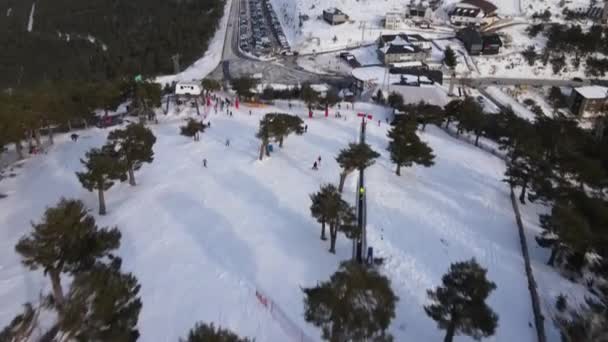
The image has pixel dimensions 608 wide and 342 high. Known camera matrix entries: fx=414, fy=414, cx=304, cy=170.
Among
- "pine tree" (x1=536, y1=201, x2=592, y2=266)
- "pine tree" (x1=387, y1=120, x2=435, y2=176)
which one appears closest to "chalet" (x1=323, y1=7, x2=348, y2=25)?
"pine tree" (x1=387, y1=120, x2=435, y2=176)

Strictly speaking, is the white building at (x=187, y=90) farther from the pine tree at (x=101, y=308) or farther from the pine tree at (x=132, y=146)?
the pine tree at (x=101, y=308)

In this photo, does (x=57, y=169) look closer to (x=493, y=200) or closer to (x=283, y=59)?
(x=493, y=200)

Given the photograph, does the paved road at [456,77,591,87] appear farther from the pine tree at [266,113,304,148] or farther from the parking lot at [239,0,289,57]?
the pine tree at [266,113,304,148]

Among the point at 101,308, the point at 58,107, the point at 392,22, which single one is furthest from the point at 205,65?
the point at 101,308

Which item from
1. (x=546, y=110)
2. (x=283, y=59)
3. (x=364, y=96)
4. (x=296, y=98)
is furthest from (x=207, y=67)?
(x=546, y=110)

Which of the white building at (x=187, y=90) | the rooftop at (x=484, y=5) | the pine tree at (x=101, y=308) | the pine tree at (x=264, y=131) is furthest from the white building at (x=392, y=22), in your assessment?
the pine tree at (x=101, y=308)

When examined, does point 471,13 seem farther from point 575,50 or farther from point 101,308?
point 101,308

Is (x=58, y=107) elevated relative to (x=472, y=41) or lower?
lower
